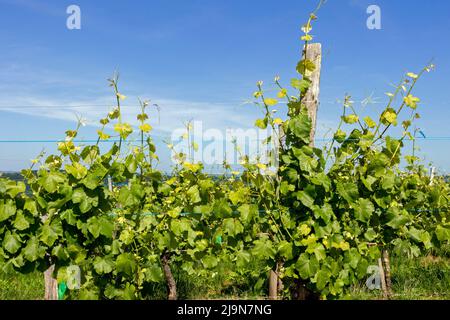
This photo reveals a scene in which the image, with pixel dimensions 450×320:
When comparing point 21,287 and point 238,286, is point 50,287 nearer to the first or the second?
point 21,287

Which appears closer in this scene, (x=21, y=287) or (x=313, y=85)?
(x=313, y=85)

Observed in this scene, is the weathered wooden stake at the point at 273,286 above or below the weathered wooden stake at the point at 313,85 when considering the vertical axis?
below

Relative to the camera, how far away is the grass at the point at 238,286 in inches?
198

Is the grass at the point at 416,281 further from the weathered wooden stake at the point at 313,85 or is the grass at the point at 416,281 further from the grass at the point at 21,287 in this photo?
the grass at the point at 21,287

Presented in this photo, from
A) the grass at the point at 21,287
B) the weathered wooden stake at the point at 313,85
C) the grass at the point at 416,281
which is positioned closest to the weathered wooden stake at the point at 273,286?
the grass at the point at 416,281

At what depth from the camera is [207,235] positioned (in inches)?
136

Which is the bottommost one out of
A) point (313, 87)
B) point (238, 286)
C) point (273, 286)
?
point (238, 286)

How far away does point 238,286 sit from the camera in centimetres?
562

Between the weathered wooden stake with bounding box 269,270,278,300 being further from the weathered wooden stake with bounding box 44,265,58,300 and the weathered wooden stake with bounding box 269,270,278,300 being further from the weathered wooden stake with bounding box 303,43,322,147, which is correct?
the weathered wooden stake with bounding box 44,265,58,300

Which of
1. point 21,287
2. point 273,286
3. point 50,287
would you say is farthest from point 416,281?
point 21,287

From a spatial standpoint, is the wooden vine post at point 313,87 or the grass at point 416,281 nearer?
the wooden vine post at point 313,87

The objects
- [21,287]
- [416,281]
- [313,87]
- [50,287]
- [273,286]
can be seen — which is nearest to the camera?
[313,87]

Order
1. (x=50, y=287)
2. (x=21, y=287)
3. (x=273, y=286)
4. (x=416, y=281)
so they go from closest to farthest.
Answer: (x=50, y=287) → (x=273, y=286) → (x=21, y=287) → (x=416, y=281)
